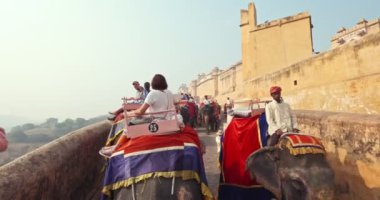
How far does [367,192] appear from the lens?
4.99 meters

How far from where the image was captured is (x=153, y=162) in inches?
140

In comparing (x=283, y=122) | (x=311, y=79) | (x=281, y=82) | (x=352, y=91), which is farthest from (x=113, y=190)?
(x=281, y=82)

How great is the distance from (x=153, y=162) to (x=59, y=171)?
76.0 inches

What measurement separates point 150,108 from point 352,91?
399 inches

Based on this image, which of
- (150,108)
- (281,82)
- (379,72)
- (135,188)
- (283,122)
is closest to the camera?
(135,188)

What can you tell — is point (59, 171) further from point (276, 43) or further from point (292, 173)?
point (276, 43)

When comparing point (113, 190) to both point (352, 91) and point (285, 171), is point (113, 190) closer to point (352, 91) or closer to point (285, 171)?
point (285, 171)

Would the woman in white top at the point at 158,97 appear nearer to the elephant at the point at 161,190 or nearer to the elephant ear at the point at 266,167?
the elephant at the point at 161,190

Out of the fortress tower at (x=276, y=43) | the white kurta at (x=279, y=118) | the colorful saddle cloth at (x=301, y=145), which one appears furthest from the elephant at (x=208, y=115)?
the colorful saddle cloth at (x=301, y=145)

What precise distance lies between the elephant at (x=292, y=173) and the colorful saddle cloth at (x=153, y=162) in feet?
4.38

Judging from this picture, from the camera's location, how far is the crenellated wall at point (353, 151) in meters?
4.84

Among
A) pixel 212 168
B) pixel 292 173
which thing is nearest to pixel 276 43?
pixel 212 168

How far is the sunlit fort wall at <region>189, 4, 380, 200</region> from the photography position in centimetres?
519

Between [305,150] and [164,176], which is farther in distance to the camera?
[305,150]
